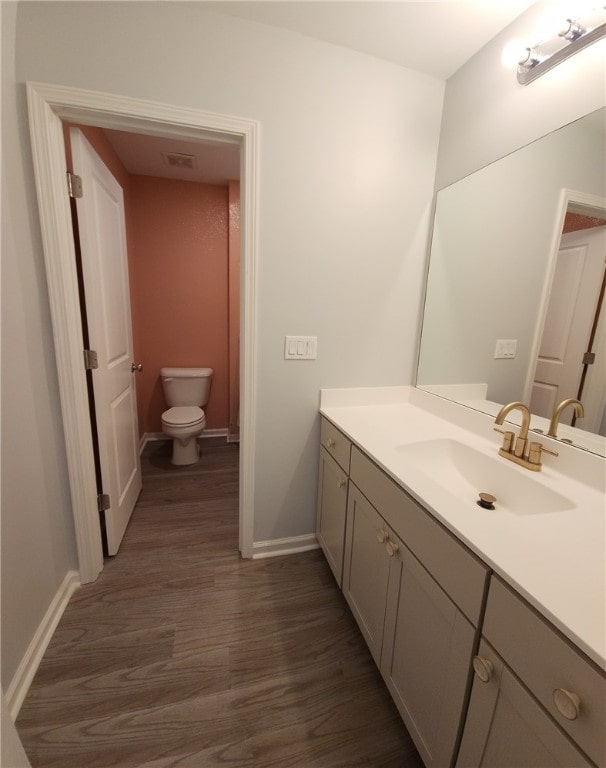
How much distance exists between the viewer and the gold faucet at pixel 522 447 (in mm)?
1058

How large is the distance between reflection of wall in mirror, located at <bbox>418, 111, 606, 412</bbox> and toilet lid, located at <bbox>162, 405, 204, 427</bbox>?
1834 mm

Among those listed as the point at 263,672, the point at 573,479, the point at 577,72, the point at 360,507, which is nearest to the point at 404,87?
the point at 577,72

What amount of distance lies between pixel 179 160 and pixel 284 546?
2830 mm

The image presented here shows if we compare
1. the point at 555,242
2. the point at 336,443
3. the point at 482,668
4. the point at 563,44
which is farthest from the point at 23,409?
the point at 563,44

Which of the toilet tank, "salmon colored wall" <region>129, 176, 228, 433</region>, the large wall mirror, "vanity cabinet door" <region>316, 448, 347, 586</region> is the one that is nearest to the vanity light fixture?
the large wall mirror

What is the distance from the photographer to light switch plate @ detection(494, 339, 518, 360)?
50.9 inches

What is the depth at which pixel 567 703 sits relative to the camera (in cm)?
51

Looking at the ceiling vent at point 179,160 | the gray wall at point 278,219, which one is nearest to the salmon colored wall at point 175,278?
the ceiling vent at point 179,160

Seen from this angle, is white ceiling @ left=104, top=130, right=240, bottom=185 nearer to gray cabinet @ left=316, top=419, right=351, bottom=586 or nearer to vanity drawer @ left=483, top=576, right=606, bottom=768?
gray cabinet @ left=316, top=419, right=351, bottom=586

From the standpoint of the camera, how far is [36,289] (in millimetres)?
1254

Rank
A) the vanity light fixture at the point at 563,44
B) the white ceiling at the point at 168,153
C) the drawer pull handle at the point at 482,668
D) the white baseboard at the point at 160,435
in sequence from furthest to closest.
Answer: the white baseboard at the point at 160,435
the white ceiling at the point at 168,153
the vanity light fixture at the point at 563,44
the drawer pull handle at the point at 482,668

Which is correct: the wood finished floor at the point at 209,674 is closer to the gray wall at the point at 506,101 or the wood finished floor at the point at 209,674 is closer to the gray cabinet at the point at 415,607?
the gray cabinet at the point at 415,607

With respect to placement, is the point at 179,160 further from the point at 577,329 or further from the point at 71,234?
the point at 577,329

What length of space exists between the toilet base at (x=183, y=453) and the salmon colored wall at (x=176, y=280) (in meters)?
0.59
